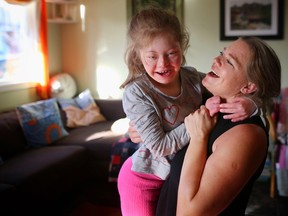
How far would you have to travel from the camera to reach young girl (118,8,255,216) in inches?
48.3

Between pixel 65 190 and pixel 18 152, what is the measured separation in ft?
2.01

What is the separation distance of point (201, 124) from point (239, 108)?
→ 0.43 ft

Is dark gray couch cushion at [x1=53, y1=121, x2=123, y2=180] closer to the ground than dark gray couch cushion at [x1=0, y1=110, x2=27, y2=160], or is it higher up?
closer to the ground

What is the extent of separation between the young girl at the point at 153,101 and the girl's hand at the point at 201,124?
0.09 m

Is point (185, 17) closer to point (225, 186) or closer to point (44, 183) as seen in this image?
point (44, 183)

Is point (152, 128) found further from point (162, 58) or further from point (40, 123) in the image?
point (40, 123)

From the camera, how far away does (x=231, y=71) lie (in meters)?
1.06

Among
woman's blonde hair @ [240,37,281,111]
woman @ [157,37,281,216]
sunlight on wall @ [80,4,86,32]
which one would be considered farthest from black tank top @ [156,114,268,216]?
sunlight on wall @ [80,4,86,32]

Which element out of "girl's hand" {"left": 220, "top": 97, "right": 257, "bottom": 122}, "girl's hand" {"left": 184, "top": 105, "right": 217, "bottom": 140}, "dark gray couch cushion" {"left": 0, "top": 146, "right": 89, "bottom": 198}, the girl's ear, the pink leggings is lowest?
"dark gray couch cushion" {"left": 0, "top": 146, "right": 89, "bottom": 198}

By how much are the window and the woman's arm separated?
123 inches

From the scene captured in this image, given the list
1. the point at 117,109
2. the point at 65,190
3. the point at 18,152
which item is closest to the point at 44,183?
the point at 65,190

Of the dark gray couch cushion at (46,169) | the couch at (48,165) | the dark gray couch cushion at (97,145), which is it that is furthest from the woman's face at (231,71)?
the dark gray couch cushion at (97,145)

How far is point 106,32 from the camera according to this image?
457 cm

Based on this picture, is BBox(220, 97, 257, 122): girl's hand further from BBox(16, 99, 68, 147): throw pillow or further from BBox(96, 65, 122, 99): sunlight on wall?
BBox(96, 65, 122, 99): sunlight on wall
